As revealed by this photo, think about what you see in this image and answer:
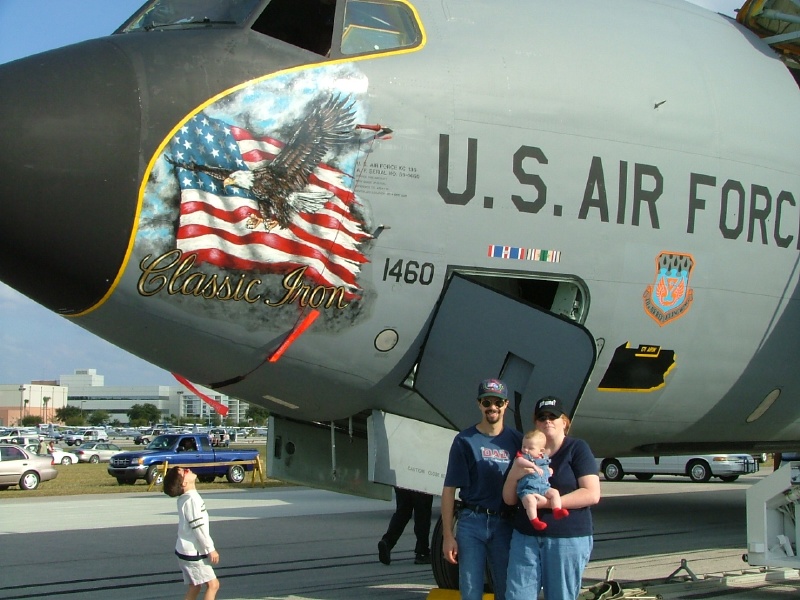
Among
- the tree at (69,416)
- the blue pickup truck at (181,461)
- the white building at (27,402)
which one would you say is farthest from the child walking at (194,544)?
the tree at (69,416)

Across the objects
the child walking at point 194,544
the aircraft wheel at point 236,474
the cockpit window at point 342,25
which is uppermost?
the cockpit window at point 342,25

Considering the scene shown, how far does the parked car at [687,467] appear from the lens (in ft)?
98.0

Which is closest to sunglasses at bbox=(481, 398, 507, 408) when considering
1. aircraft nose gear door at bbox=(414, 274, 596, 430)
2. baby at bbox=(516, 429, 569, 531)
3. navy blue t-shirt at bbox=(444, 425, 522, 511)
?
navy blue t-shirt at bbox=(444, 425, 522, 511)

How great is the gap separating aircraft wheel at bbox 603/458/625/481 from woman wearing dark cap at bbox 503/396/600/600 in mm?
25545

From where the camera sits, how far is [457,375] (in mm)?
7211

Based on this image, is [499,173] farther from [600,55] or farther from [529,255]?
[600,55]

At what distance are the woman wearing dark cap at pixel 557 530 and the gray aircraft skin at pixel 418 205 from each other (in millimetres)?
1692

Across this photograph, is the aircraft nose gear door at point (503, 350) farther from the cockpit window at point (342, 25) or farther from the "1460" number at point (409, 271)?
the cockpit window at point (342, 25)

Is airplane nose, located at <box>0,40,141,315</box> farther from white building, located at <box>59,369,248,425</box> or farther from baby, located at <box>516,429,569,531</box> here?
white building, located at <box>59,369,248,425</box>

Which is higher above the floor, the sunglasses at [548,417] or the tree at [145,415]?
the sunglasses at [548,417]

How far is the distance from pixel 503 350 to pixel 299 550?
242 inches

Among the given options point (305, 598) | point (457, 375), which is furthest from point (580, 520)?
point (305, 598)

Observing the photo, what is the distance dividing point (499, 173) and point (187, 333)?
2555 millimetres

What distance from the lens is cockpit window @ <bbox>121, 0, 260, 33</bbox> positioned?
700 cm
